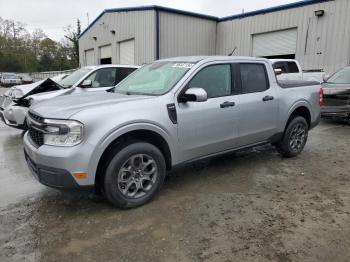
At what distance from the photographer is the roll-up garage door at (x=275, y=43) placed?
1558 cm

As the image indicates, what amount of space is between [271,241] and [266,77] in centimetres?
292

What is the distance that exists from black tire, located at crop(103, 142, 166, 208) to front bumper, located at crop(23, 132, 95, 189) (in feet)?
0.79

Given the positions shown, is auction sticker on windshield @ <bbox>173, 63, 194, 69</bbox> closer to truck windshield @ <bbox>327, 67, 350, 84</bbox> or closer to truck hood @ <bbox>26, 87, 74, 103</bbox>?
truck hood @ <bbox>26, 87, 74, 103</bbox>

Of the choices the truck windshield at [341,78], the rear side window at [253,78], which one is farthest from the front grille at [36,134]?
the truck windshield at [341,78]

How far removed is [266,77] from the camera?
5.11 m

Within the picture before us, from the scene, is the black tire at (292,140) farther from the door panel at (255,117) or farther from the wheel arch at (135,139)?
the wheel arch at (135,139)

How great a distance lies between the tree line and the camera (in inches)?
2327

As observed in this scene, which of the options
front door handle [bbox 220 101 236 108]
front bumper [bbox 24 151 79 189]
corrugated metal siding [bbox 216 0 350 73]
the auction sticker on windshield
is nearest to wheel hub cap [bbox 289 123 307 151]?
front door handle [bbox 220 101 236 108]

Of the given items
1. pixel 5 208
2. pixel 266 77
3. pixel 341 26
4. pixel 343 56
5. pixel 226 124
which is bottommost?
pixel 5 208

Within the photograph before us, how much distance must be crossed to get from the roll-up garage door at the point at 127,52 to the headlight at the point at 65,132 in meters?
16.2

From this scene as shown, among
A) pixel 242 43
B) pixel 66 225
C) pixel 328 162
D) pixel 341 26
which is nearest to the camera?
pixel 66 225

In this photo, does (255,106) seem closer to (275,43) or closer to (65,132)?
(65,132)

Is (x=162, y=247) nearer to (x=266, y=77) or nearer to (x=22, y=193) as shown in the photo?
(x=22, y=193)

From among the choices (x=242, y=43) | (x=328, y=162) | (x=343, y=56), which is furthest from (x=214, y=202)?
(x=242, y=43)
